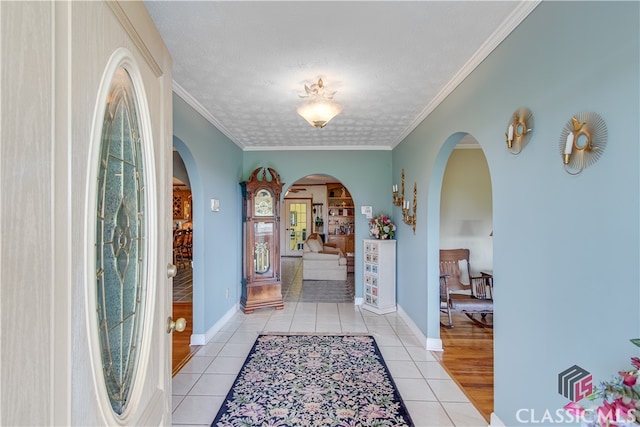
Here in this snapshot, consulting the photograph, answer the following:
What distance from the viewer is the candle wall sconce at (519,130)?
164cm

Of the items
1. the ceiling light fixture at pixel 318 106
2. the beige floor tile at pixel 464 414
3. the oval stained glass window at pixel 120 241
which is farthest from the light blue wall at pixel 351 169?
the oval stained glass window at pixel 120 241

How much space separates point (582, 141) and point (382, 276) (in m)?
3.38

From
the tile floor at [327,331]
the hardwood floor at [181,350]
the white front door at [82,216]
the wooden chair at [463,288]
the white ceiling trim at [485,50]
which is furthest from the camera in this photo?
the wooden chair at [463,288]

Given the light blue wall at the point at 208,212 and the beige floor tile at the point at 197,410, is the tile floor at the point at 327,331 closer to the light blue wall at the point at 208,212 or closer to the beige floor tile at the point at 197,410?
the beige floor tile at the point at 197,410

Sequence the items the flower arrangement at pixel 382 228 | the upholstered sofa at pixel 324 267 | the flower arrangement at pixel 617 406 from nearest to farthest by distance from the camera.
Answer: the flower arrangement at pixel 617 406
the flower arrangement at pixel 382 228
the upholstered sofa at pixel 324 267

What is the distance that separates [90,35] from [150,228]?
62 cm

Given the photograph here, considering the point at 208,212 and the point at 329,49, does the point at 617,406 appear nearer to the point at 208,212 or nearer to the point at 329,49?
the point at 329,49

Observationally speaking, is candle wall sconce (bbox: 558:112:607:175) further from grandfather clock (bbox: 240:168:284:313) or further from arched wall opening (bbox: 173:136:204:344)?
grandfather clock (bbox: 240:168:284:313)

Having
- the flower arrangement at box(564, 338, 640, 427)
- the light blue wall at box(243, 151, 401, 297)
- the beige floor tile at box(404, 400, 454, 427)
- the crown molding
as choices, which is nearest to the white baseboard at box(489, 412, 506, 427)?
the beige floor tile at box(404, 400, 454, 427)

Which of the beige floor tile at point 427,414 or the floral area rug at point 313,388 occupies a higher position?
the floral area rug at point 313,388

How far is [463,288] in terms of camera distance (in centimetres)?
419

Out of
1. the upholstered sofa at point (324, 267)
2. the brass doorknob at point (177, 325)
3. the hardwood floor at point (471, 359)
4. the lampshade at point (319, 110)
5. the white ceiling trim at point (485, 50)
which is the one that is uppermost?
the white ceiling trim at point (485, 50)

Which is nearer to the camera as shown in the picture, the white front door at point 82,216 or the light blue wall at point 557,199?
the white front door at point 82,216

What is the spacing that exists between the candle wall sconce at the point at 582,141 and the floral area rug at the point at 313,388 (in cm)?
184
